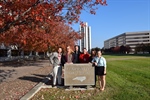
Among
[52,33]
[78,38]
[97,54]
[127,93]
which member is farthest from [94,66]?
[78,38]

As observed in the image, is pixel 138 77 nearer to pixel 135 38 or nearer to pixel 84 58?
pixel 84 58

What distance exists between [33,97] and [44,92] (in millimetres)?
928

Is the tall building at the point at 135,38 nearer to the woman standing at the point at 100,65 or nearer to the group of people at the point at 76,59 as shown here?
the group of people at the point at 76,59

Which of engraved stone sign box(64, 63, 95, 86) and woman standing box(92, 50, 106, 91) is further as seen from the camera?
engraved stone sign box(64, 63, 95, 86)

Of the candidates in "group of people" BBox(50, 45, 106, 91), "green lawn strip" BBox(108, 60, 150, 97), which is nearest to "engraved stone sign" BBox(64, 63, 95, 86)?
"group of people" BBox(50, 45, 106, 91)

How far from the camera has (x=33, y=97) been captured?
7.82 m

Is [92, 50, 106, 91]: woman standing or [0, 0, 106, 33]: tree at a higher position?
[0, 0, 106, 33]: tree

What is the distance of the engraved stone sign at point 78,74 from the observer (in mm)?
9438

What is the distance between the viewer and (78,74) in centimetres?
948

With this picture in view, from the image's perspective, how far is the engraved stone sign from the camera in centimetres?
944

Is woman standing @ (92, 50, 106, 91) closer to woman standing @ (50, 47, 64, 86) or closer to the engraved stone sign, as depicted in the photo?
the engraved stone sign

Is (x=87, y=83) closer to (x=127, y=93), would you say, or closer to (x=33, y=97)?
(x=127, y=93)

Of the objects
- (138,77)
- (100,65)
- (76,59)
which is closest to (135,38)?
(138,77)

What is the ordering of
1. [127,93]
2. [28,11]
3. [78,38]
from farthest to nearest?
[78,38]
[127,93]
[28,11]
